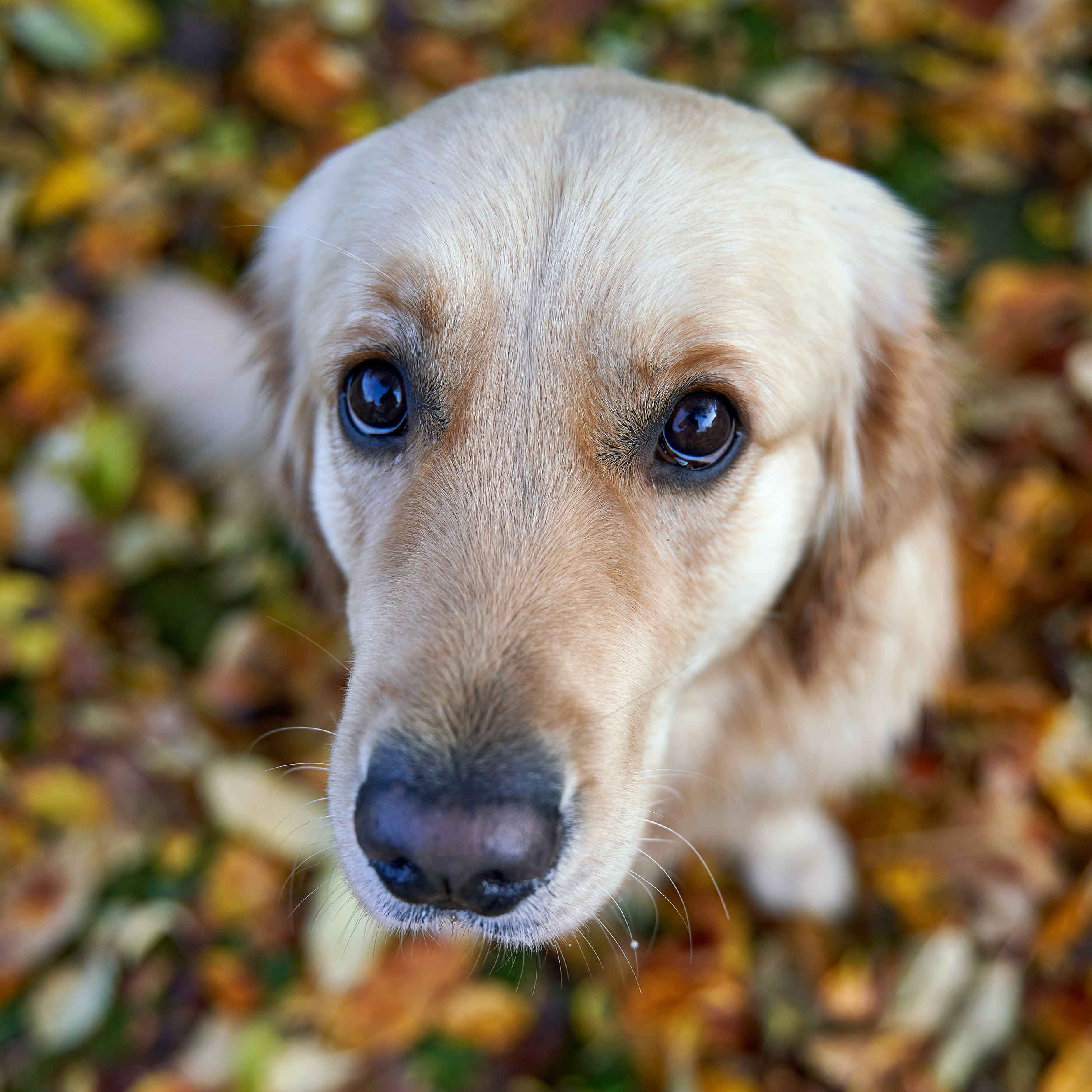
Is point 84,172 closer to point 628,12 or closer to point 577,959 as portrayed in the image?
point 628,12

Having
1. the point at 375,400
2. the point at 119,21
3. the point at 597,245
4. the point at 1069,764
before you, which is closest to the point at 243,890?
the point at 375,400

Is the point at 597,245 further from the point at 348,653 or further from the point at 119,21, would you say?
the point at 119,21

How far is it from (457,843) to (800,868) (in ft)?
5.55

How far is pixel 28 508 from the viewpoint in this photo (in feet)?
10.5

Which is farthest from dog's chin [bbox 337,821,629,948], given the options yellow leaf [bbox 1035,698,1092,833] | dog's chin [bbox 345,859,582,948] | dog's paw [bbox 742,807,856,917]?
yellow leaf [bbox 1035,698,1092,833]

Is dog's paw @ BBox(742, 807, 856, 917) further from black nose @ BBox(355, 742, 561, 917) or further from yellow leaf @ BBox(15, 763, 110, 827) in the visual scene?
yellow leaf @ BBox(15, 763, 110, 827)

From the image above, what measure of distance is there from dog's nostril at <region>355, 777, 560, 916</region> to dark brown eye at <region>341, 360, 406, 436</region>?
2.46ft

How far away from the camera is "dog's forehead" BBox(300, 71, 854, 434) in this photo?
5.42ft

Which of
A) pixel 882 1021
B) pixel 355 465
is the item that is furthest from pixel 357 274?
pixel 882 1021

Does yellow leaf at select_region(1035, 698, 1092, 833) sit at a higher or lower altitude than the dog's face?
A: lower

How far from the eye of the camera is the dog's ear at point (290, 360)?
7.29 ft

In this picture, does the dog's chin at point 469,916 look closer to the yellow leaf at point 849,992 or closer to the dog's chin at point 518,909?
the dog's chin at point 518,909

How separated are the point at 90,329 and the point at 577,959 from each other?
2824 mm

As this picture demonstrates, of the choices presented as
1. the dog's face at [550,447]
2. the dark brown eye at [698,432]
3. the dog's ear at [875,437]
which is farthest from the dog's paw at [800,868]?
the dark brown eye at [698,432]
